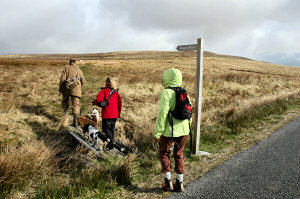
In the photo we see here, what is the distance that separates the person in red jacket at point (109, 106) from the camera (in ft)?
18.1

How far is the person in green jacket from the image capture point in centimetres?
339

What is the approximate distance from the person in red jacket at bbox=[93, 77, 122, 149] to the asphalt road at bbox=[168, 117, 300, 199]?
2665 millimetres

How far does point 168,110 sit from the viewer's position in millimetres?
3451

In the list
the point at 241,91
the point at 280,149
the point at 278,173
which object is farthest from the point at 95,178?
the point at 241,91

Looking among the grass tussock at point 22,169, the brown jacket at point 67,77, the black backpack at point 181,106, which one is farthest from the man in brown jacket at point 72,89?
the black backpack at point 181,106

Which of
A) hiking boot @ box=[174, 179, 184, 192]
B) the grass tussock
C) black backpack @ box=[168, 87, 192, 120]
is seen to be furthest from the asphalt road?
the grass tussock

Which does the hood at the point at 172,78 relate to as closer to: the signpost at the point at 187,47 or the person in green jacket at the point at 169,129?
the person in green jacket at the point at 169,129

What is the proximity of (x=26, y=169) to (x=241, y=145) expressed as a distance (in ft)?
16.2

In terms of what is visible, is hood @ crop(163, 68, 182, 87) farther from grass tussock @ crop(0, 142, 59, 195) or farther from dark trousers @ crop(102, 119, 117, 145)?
dark trousers @ crop(102, 119, 117, 145)

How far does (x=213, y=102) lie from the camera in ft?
41.3

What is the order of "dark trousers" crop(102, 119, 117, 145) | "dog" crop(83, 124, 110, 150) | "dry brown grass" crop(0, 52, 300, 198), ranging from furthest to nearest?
1. "dark trousers" crop(102, 119, 117, 145)
2. "dog" crop(83, 124, 110, 150)
3. "dry brown grass" crop(0, 52, 300, 198)

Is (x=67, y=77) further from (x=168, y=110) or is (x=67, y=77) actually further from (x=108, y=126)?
(x=168, y=110)

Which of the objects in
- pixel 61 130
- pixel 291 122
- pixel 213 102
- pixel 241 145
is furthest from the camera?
pixel 213 102

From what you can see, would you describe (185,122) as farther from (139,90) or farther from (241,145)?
(139,90)
